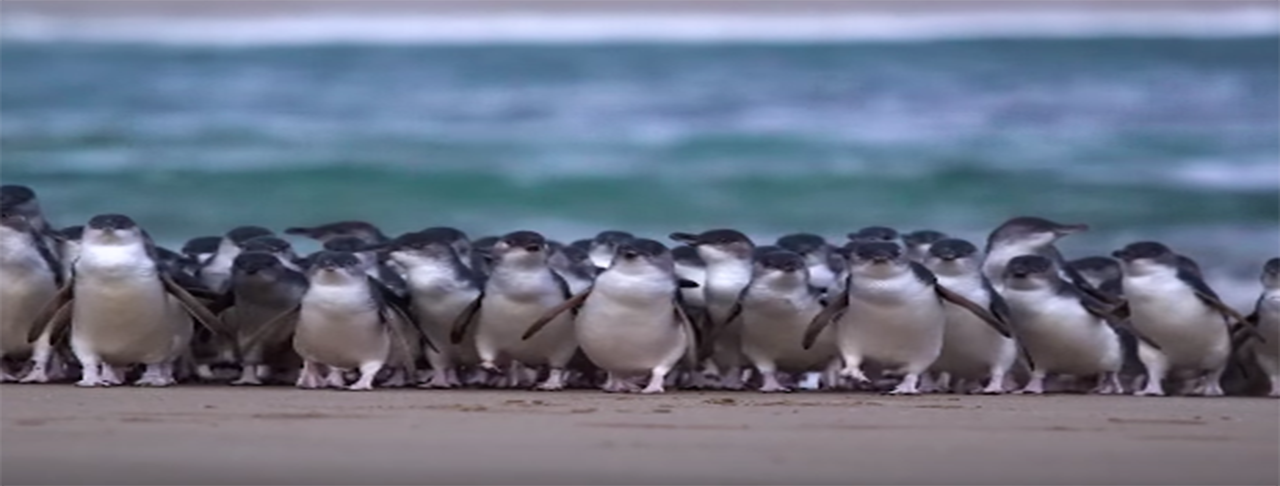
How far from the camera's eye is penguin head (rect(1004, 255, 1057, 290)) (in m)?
7.11

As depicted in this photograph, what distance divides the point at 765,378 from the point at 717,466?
7.50 feet

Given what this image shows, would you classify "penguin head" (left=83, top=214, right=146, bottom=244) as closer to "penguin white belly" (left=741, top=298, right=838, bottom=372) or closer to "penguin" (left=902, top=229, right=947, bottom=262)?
"penguin white belly" (left=741, top=298, right=838, bottom=372)

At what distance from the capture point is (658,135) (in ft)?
56.5

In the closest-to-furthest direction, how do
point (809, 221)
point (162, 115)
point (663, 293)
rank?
point (663, 293) → point (809, 221) → point (162, 115)

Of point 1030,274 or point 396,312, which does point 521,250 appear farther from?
point 1030,274

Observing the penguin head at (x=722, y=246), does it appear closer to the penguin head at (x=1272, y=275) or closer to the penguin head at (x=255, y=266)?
the penguin head at (x=255, y=266)

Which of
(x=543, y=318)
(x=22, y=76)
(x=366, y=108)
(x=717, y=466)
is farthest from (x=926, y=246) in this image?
(x=22, y=76)

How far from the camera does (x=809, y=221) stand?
1471 centimetres

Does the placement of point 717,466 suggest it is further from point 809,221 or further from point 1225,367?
point 809,221

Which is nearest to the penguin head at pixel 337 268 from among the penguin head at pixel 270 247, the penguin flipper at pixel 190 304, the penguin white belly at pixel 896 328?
the penguin flipper at pixel 190 304

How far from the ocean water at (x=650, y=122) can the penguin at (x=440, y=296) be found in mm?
6612

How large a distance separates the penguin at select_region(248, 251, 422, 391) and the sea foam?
11140 mm

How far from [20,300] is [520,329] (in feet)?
4.99

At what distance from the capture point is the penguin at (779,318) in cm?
699
